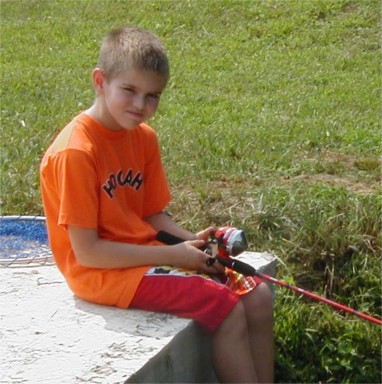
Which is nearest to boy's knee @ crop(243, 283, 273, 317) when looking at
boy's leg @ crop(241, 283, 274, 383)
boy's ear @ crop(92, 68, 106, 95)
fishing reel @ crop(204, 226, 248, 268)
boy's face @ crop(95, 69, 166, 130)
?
boy's leg @ crop(241, 283, 274, 383)

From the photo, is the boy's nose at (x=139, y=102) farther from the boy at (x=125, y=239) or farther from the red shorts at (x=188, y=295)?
the red shorts at (x=188, y=295)

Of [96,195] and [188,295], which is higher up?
[96,195]

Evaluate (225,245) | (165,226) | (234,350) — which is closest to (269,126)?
(165,226)

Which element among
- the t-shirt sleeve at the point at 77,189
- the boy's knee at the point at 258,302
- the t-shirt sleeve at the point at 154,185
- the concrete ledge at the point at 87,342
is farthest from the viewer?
the t-shirt sleeve at the point at 154,185

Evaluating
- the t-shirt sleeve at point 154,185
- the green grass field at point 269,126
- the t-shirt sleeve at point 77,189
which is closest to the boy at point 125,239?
the t-shirt sleeve at point 77,189

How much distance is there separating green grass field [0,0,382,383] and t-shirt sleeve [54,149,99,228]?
1.16 meters

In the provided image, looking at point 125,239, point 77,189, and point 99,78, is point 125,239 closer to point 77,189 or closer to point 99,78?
point 77,189

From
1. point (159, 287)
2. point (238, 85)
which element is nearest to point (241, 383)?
point (159, 287)

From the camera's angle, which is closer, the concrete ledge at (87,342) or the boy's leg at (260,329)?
the concrete ledge at (87,342)

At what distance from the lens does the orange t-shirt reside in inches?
136

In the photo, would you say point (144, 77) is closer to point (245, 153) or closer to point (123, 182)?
point (123, 182)

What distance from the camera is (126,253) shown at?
11.5 feet

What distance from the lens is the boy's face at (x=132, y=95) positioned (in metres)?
3.51

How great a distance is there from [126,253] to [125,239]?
13 cm
